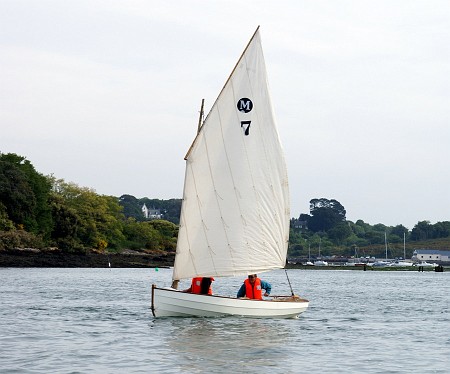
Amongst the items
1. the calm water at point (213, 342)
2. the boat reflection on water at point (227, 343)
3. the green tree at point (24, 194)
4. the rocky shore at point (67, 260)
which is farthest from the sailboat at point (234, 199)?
the green tree at point (24, 194)

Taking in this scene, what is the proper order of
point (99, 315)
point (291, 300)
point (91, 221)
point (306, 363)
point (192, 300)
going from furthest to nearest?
point (91, 221), point (99, 315), point (291, 300), point (192, 300), point (306, 363)

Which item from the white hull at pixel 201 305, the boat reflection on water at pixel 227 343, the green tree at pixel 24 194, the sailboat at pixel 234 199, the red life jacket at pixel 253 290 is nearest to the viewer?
the boat reflection on water at pixel 227 343

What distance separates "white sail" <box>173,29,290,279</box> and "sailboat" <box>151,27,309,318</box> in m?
0.05

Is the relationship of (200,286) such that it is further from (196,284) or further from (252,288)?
(252,288)

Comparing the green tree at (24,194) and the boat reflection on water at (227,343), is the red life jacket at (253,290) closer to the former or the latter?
the boat reflection on water at (227,343)

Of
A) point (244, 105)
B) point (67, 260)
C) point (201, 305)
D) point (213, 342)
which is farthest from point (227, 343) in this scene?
point (67, 260)

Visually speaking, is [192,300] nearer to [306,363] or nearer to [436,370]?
[306,363]

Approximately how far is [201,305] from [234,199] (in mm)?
5402

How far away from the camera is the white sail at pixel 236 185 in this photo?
→ 42.8 m

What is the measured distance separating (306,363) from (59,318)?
63.9ft

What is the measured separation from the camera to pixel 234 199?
43.7 metres

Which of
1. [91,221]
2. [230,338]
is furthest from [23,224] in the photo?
[230,338]

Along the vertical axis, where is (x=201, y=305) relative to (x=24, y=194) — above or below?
below

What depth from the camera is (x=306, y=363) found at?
1253 inches
